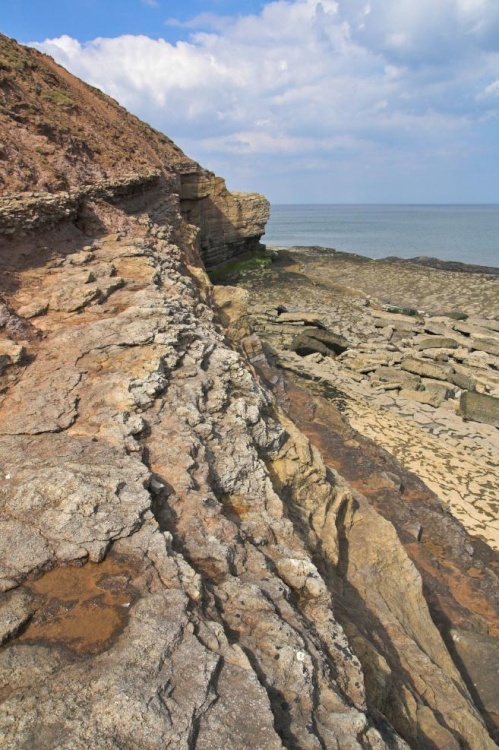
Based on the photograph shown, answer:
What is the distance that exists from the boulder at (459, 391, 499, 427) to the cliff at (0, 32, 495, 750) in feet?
31.8

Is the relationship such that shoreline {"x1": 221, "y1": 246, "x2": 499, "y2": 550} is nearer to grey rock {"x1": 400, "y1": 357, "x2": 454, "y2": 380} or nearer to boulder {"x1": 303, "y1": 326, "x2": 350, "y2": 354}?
grey rock {"x1": 400, "y1": 357, "x2": 454, "y2": 380}

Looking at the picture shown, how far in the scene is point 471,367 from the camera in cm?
2044

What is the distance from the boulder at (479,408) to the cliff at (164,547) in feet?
31.8

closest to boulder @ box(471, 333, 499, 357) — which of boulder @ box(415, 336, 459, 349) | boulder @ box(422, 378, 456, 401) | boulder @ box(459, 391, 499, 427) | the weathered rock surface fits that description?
the weathered rock surface

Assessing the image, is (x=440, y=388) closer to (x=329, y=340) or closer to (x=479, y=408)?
(x=479, y=408)

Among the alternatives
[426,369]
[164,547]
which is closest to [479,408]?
[426,369]

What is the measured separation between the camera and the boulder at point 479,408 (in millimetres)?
14578

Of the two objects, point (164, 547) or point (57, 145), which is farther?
point (57, 145)

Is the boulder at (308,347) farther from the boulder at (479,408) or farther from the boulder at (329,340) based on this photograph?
the boulder at (479,408)

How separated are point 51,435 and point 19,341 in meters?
1.74

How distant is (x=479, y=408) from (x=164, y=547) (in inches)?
538

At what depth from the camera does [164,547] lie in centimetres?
348

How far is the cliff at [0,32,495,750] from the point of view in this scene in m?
2.62

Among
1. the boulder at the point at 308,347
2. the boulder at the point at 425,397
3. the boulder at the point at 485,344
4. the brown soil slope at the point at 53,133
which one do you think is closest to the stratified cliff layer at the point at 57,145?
the brown soil slope at the point at 53,133
